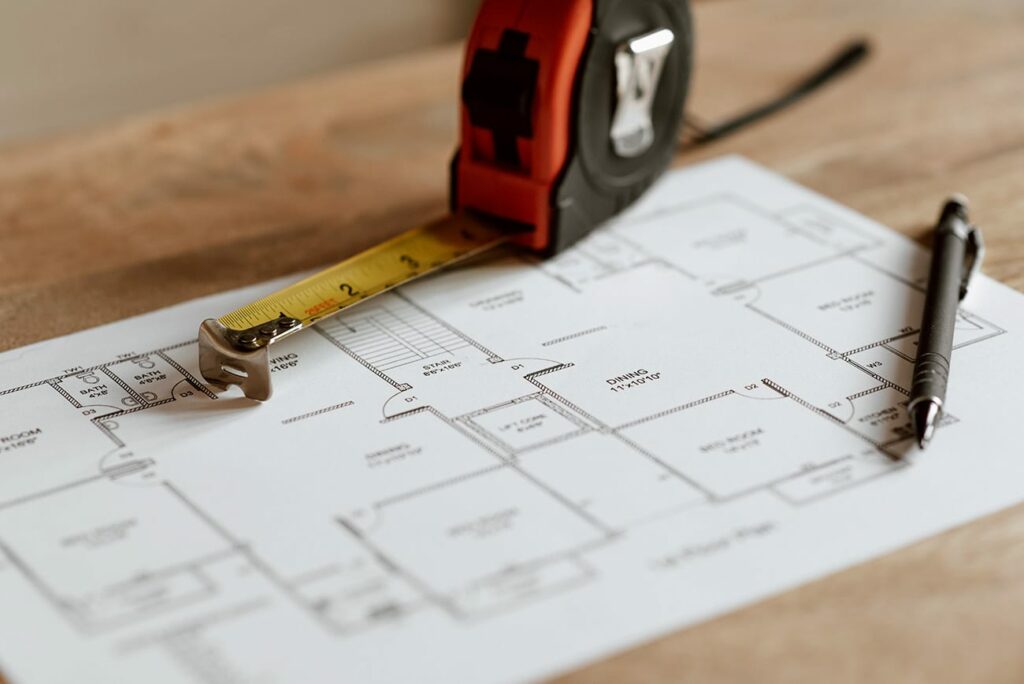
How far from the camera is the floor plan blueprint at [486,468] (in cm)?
65

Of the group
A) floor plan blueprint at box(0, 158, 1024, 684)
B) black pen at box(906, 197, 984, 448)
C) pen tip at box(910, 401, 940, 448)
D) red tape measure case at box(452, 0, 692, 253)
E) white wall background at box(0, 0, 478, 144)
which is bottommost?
white wall background at box(0, 0, 478, 144)

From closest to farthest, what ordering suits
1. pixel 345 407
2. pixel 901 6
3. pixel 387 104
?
pixel 345 407 → pixel 387 104 → pixel 901 6

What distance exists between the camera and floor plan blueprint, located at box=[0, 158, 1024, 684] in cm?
65

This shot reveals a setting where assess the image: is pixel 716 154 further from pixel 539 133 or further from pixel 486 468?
pixel 486 468

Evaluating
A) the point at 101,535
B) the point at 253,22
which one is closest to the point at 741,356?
the point at 101,535

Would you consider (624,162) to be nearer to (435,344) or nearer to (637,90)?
(637,90)

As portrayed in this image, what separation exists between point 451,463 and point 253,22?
1.66 metres

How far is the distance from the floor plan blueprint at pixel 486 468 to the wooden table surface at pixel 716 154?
30 mm

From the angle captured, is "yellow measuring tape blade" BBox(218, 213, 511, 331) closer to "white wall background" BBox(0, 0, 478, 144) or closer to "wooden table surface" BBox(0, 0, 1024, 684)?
"wooden table surface" BBox(0, 0, 1024, 684)

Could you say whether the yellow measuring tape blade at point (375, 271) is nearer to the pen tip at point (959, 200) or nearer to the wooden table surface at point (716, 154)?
the wooden table surface at point (716, 154)

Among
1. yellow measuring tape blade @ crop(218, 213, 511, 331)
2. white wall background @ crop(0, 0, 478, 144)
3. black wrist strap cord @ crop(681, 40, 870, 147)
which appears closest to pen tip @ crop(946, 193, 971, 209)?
black wrist strap cord @ crop(681, 40, 870, 147)

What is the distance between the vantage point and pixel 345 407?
83 cm

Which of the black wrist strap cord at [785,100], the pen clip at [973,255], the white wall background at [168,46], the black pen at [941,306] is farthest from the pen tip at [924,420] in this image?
the white wall background at [168,46]

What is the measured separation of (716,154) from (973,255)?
290 millimetres
